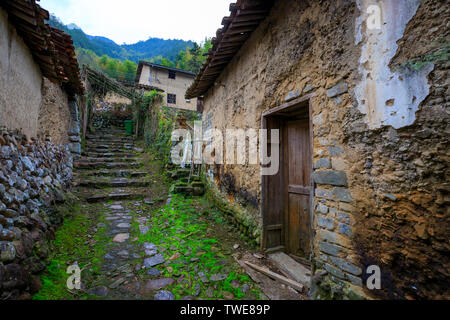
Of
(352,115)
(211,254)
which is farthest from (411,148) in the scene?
(211,254)

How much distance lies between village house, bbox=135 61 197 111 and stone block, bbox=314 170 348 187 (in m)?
18.1

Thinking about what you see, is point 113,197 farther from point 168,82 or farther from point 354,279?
point 168,82

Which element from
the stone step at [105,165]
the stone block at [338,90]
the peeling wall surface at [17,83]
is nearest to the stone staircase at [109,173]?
the stone step at [105,165]

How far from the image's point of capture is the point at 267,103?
321 centimetres

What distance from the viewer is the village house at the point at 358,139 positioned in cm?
144

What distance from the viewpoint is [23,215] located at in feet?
8.66

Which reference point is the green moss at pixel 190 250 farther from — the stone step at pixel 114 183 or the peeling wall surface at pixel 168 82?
the peeling wall surface at pixel 168 82

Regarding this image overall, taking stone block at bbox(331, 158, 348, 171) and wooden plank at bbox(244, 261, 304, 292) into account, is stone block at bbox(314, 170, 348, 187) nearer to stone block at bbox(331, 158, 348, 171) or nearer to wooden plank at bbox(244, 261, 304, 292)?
stone block at bbox(331, 158, 348, 171)

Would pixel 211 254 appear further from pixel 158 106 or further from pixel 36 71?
pixel 158 106

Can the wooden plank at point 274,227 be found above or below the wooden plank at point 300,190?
below

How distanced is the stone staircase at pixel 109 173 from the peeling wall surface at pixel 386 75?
5.43 m

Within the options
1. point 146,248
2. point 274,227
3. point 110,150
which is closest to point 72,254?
point 146,248

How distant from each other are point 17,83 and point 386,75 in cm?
427

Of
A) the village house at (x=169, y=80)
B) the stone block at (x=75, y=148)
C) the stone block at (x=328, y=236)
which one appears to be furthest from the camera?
the village house at (x=169, y=80)
